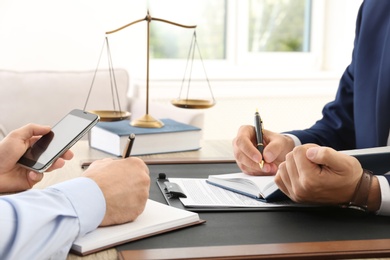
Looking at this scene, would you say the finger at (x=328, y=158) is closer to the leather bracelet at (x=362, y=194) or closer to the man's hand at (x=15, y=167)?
the leather bracelet at (x=362, y=194)

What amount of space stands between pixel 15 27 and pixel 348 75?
258 centimetres

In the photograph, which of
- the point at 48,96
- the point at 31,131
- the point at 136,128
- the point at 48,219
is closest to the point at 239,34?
the point at 48,96

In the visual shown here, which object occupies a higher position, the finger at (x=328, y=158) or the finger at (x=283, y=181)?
the finger at (x=328, y=158)

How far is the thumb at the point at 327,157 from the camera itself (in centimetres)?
134

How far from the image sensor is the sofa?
377cm

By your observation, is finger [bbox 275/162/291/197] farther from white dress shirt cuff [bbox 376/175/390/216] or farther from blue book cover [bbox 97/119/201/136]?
blue book cover [bbox 97/119/201/136]

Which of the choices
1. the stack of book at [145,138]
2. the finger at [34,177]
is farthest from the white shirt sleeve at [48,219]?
the stack of book at [145,138]

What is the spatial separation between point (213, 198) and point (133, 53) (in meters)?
3.08

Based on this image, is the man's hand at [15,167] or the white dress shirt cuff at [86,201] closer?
the white dress shirt cuff at [86,201]

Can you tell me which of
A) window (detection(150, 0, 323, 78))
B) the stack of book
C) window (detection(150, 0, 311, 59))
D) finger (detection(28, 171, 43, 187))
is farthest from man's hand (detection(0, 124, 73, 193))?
window (detection(150, 0, 311, 59))

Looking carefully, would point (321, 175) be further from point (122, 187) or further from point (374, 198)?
point (122, 187)

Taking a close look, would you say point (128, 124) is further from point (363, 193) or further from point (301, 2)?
point (301, 2)

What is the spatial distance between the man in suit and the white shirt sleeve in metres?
0.42

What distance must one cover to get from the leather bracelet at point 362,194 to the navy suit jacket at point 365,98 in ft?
1.86
